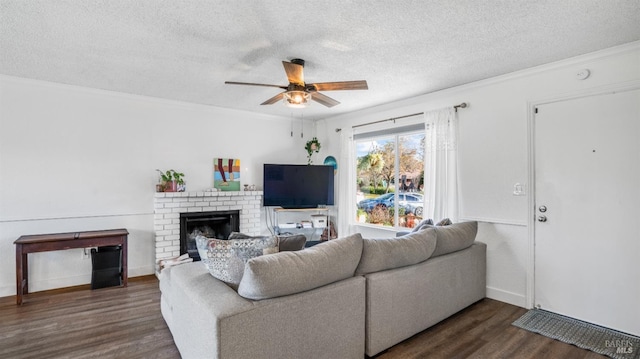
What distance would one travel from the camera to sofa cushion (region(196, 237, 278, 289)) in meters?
2.05

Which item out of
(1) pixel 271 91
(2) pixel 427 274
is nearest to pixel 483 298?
(2) pixel 427 274

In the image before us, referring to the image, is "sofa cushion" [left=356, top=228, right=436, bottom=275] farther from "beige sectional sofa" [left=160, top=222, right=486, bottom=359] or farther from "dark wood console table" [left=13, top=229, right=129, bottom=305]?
"dark wood console table" [left=13, top=229, right=129, bottom=305]

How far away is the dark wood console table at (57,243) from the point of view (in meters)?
3.36

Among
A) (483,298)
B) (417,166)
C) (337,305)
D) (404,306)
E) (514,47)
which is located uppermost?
(514,47)

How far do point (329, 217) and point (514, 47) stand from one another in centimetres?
387

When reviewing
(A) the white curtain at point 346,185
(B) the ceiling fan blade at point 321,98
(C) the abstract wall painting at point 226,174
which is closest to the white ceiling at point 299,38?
(B) the ceiling fan blade at point 321,98

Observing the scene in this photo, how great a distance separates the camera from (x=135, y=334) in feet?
8.79

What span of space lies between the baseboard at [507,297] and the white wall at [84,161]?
4.12 metres

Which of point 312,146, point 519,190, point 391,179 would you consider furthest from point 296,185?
point 519,190

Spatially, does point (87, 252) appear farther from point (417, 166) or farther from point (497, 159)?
point (497, 159)

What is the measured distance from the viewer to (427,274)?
2.67 meters

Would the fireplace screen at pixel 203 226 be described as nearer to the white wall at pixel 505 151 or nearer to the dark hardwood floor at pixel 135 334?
the dark hardwood floor at pixel 135 334

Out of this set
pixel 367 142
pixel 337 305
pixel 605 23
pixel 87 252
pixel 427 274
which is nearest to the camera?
pixel 337 305

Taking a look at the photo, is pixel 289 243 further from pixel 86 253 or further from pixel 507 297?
pixel 86 253
